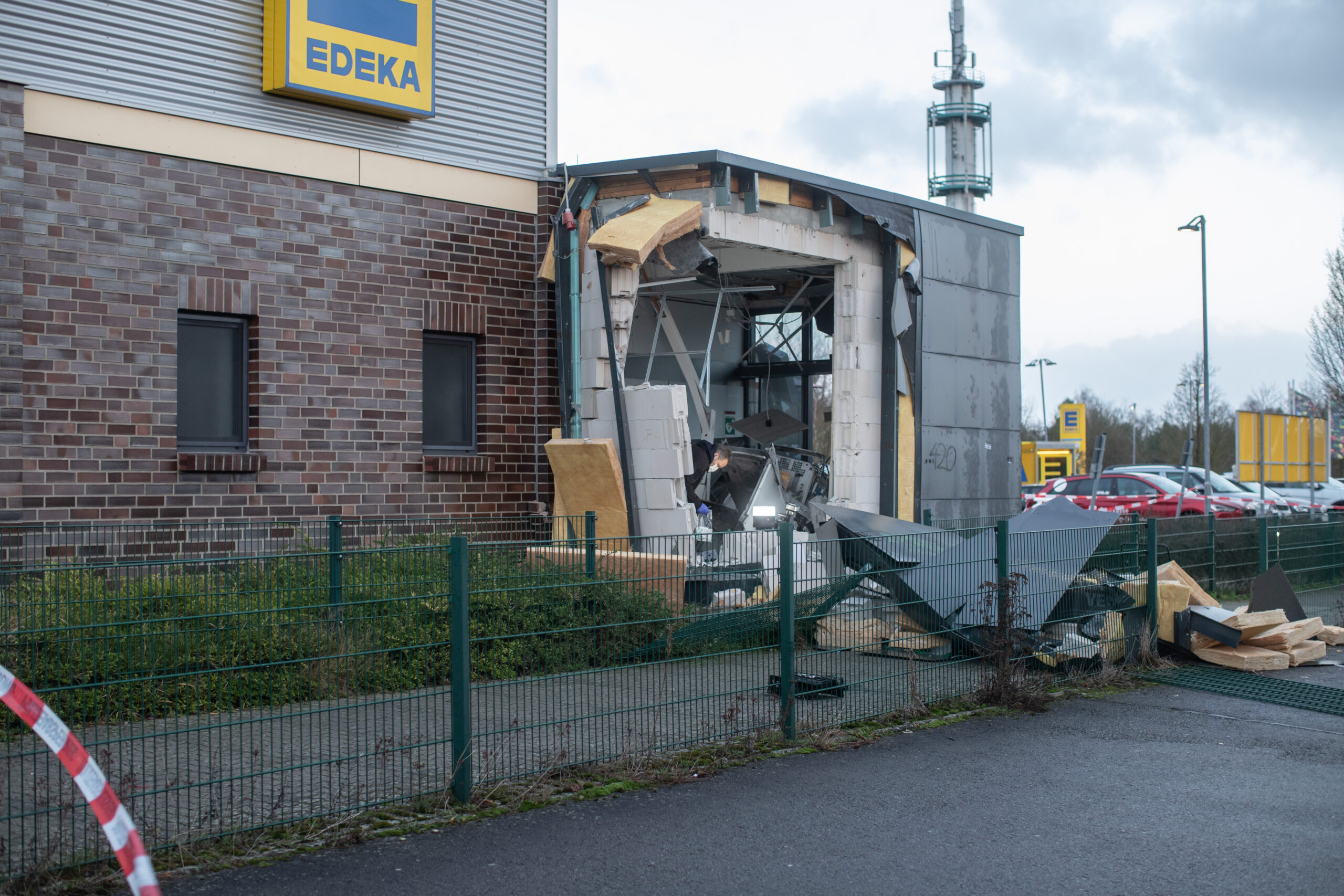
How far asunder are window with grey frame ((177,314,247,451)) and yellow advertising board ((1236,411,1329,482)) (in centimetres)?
1525

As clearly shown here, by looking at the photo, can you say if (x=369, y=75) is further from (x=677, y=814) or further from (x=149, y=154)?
(x=677, y=814)

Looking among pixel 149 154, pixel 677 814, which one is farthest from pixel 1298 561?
pixel 149 154

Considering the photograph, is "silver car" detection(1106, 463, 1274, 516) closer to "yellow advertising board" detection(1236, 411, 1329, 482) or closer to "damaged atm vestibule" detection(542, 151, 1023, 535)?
"yellow advertising board" detection(1236, 411, 1329, 482)

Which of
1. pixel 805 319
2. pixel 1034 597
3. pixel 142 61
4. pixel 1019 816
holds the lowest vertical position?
pixel 1019 816

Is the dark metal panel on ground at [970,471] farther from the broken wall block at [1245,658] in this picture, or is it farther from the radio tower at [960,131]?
the radio tower at [960,131]

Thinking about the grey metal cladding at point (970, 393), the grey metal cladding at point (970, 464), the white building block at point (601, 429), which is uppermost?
the grey metal cladding at point (970, 393)

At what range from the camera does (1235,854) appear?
5297 mm

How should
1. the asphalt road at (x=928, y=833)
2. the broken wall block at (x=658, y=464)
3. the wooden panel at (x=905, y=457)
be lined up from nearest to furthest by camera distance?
1. the asphalt road at (x=928, y=833)
2. the broken wall block at (x=658, y=464)
3. the wooden panel at (x=905, y=457)

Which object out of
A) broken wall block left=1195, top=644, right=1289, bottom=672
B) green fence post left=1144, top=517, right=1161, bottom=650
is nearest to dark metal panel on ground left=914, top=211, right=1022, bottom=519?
green fence post left=1144, top=517, right=1161, bottom=650

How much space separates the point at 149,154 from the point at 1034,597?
8951mm

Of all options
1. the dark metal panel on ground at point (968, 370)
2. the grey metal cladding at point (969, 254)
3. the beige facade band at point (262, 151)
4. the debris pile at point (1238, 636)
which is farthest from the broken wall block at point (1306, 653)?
the beige facade band at point (262, 151)

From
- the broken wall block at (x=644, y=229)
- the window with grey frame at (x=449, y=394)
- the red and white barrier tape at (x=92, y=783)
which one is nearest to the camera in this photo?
the red and white barrier tape at (x=92, y=783)

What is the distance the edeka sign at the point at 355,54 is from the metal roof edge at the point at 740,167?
1.91 m

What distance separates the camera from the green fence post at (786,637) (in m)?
7.20
